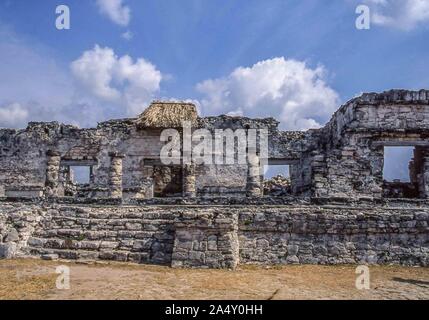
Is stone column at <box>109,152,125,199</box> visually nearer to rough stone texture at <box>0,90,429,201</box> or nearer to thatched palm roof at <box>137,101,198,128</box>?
rough stone texture at <box>0,90,429,201</box>

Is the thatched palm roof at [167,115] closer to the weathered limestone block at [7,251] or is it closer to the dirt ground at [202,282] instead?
the weathered limestone block at [7,251]

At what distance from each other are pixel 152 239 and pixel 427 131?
40.1 feet

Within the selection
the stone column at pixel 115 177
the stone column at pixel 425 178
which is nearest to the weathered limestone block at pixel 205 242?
the stone column at pixel 115 177

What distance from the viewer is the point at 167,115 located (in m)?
20.0

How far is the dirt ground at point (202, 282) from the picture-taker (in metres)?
5.79

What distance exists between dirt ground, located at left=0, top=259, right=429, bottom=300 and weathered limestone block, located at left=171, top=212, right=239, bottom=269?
0.35 m

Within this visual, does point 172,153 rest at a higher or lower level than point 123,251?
higher

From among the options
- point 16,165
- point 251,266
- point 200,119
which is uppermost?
→ point 200,119

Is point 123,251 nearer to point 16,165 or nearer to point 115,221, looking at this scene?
point 115,221

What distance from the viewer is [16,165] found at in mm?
20688

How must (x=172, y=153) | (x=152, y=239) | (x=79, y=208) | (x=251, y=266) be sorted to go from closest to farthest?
1. (x=251, y=266)
2. (x=152, y=239)
3. (x=79, y=208)
4. (x=172, y=153)

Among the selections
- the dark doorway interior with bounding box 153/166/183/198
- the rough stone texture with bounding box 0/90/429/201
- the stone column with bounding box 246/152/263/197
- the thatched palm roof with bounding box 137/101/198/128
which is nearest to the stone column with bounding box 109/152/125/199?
the rough stone texture with bounding box 0/90/429/201

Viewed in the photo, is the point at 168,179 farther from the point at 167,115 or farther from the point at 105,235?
the point at 105,235
